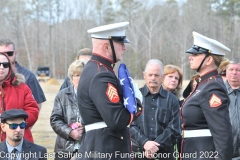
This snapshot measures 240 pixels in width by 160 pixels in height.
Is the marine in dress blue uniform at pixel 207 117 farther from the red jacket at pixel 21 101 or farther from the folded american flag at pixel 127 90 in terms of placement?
the red jacket at pixel 21 101

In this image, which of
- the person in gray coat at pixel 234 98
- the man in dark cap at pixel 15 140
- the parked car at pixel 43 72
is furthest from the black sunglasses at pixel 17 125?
the parked car at pixel 43 72

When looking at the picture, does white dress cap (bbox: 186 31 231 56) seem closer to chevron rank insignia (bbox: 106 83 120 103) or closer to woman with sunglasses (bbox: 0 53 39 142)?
chevron rank insignia (bbox: 106 83 120 103)

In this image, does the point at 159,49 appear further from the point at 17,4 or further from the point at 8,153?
the point at 8,153

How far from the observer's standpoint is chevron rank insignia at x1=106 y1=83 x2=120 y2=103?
2992 mm


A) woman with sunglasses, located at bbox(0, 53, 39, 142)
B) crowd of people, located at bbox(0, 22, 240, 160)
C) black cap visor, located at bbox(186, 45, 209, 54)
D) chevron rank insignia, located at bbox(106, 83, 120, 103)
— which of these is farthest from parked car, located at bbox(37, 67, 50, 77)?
chevron rank insignia, located at bbox(106, 83, 120, 103)

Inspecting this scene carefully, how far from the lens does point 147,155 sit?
4469mm

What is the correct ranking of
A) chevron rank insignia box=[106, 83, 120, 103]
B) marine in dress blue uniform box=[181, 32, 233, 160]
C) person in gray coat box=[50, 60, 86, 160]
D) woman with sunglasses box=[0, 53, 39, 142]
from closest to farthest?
chevron rank insignia box=[106, 83, 120, 103] < marine in dress blue uniform box=[181, 32, 233, 160] < woman with sunglasses box=[0, 53, 39, 142] < person in gray coat box=[50, 60, 86, 160]

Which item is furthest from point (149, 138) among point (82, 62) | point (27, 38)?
point (27, 38)

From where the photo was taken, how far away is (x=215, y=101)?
336 centimetres

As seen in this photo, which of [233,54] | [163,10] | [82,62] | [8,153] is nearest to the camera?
[8,153]

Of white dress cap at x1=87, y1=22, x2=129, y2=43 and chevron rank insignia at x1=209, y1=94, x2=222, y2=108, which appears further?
chevron rank insignia at x1=209, y1=94, x2=222, y2=108

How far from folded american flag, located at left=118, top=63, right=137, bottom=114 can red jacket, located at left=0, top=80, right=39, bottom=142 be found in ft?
5.26

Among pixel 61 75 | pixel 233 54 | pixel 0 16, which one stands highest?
pixel 0 16

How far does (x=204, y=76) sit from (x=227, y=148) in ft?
2.29
